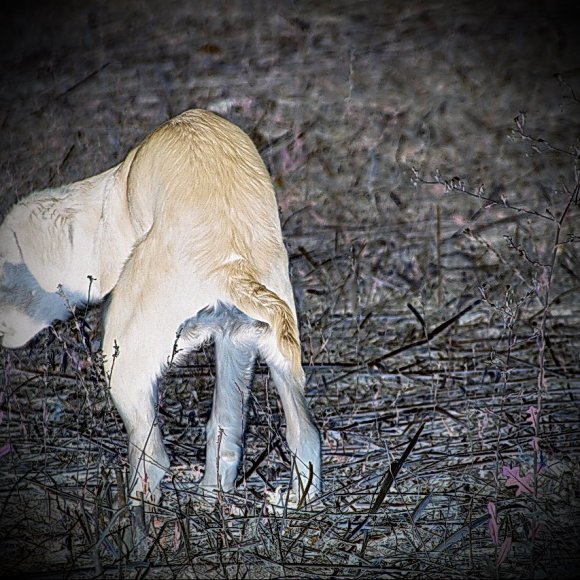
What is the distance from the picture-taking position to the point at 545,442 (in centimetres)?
324

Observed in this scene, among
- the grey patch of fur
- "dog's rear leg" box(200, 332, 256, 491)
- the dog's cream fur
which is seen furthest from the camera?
the grey patch of fur

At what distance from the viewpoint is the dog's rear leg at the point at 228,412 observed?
3.11 m

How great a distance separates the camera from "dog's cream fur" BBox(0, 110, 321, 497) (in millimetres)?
2705

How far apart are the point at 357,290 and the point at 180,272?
1.94 meters

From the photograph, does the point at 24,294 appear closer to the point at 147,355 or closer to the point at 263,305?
the point at 147,355

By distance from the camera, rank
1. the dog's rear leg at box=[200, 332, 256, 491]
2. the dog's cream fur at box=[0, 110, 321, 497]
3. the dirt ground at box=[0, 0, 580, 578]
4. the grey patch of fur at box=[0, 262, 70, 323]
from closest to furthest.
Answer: the dirt ground at box=[0, 0, 580, 578] → the dog's cream fur at box=[0, 110, 321, 497] → the dog's rear leg at box=[200, 332, 256, 491] → the grey patch of fur at box=[0, 262, 70, 323]

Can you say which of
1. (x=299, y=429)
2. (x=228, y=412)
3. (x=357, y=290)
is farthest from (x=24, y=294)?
(x=357, y=290)

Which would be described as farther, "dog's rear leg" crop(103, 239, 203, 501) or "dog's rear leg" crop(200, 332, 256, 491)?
"dog's rear leg" crop(200, 332, 256, 491)

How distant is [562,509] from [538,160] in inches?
177

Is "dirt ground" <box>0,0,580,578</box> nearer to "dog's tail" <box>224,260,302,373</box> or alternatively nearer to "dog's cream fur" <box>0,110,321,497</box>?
"dog's cream fur" <box>0,110,321,497</box>

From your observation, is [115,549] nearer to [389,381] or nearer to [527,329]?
[389,381]

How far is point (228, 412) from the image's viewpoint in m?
3.16

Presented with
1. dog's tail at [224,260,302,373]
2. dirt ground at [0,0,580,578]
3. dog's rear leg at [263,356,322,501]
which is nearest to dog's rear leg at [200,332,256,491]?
dirt ground at [0,0,580,578]

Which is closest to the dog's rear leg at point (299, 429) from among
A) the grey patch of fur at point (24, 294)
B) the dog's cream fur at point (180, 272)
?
the dog's cream fur at point (180, 272)
